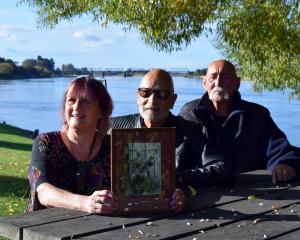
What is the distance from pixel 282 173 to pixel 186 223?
1375 mm

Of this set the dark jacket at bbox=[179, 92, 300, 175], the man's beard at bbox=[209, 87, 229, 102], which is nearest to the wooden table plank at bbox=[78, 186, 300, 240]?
the dark jacket at bbox=[179, 92, 300, 175]

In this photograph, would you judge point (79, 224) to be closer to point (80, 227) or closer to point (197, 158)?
point (80, 227)

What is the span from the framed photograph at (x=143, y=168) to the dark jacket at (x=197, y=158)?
74 centimetres

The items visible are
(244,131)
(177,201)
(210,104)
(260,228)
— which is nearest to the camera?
(260,228)

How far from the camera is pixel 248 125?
174 inches

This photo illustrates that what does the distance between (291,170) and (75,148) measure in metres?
1.46

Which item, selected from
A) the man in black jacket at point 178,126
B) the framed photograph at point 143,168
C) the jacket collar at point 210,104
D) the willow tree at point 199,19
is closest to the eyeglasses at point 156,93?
the man in black jacket at point 178,126

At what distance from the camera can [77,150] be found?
3.15m

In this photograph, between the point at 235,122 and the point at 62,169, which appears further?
the point at 235,122

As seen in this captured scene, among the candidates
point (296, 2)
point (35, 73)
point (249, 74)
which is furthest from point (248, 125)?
point (35, 73)

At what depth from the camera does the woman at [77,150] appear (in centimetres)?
305

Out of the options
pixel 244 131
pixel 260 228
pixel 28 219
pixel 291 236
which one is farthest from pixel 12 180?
pixel 291 236

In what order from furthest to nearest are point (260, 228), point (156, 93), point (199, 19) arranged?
point (199, 19) → point (156, 93) → point (260, 228)

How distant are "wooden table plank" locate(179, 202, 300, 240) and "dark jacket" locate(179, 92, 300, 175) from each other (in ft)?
4.88
